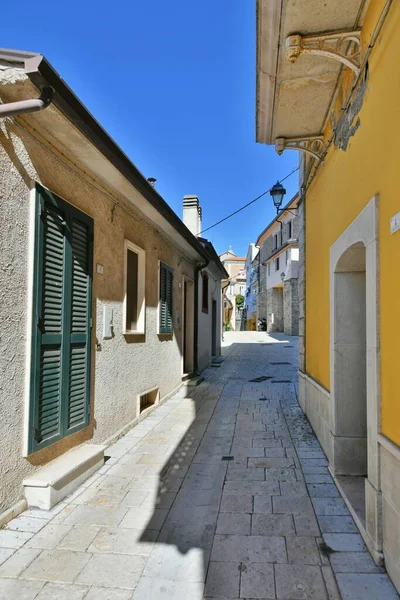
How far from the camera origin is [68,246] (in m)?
3.65

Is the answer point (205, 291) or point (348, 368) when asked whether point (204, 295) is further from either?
point (348, 368)

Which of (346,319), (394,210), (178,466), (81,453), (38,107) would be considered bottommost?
(178,466)

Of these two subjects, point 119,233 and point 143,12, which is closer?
point 119,233

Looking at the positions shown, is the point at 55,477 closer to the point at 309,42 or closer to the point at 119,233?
the point at 119,233

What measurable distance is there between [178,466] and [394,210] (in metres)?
3.41

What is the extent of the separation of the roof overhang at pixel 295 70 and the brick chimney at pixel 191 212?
23.7 feet

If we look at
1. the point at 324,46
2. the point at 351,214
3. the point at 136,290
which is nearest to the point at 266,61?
the point at 324,46

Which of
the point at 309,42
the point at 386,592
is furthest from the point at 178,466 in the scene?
the point at 309,42

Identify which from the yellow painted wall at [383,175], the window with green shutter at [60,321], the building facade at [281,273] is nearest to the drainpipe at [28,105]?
the window with green shutter at [60,321]

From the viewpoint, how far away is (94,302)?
4227mm

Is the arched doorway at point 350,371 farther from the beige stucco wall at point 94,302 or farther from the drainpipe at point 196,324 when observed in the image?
the drainpipe at point 196,324

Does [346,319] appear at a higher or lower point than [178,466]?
higher

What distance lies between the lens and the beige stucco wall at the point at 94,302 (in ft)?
9.20

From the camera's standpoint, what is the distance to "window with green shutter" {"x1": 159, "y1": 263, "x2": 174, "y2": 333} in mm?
6859
